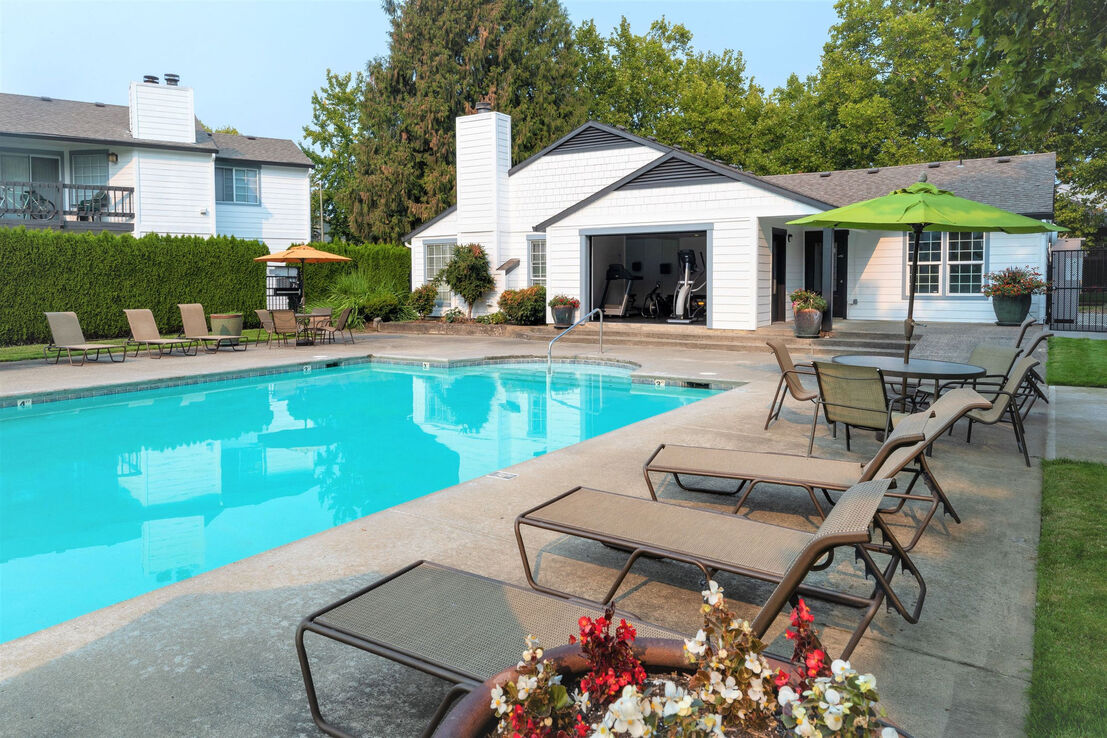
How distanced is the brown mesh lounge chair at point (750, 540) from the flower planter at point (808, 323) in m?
11.7

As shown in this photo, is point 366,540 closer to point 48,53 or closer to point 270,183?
point 270,183

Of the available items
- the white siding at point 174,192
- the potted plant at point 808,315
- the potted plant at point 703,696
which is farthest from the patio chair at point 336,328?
the potted plant at point 703,696

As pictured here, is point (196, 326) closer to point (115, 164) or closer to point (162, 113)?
point (115, 164)

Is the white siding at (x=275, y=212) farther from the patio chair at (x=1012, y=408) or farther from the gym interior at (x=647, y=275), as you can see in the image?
the patio chair at (x=1012, y=408)

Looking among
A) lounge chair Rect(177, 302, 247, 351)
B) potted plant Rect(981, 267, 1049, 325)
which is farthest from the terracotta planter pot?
potted plant Rect(981, 267, 1049, 325)

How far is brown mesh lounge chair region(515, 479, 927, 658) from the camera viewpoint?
2.31m

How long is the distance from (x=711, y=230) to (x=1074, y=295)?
11.7 meters

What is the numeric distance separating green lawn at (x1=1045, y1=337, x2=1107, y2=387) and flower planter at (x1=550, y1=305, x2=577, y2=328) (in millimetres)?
9650

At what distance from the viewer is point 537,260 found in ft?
68.3

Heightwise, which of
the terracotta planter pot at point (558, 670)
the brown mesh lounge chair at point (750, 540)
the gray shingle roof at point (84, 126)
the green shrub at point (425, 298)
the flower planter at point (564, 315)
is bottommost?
the brown mesh lounge chair at point (750, 540)

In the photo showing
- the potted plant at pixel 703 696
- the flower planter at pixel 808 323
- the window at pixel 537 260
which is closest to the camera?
the potted plant at pixel 703 696

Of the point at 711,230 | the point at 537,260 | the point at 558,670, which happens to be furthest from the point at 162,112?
the point at 558,670

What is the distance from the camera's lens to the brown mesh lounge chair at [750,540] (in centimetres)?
231

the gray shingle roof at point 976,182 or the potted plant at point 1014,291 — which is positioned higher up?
the gray shingle roof at point 976,182
